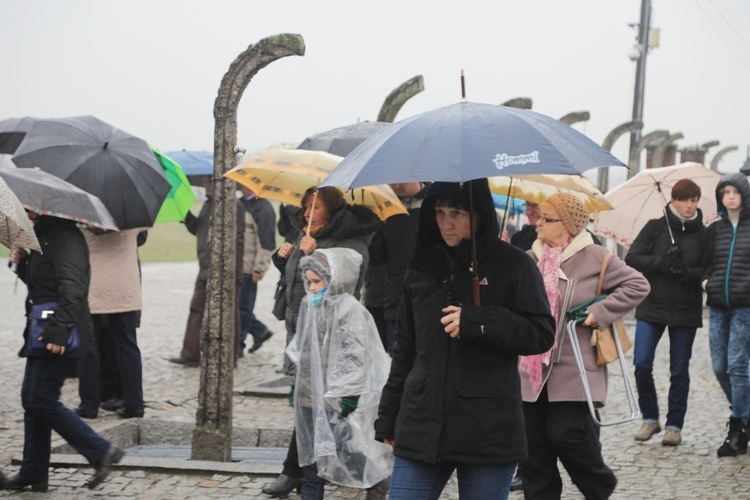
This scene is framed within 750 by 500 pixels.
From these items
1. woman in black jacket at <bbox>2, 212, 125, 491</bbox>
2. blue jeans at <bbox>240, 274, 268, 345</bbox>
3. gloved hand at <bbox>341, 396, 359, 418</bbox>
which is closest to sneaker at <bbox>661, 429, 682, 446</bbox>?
gloved hand at <bbox>341, 396, 359, 418</bbox>

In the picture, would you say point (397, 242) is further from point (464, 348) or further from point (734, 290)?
point (464, 348)

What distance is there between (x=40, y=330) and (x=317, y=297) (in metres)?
1.61

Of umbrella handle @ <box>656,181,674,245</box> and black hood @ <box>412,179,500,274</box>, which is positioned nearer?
black hood @ <box>412,179,500,274</box>

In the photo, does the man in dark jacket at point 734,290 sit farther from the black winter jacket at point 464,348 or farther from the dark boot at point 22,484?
the dark boot at point 22,484

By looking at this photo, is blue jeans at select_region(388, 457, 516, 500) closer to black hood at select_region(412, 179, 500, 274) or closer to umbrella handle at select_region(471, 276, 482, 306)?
umbrella handle at select_region(471, 276, 482, 306)

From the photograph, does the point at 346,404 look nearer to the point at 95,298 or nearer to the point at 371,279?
the point at 371,279

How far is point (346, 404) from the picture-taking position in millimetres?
6336

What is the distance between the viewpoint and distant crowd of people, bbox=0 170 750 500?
4.32m

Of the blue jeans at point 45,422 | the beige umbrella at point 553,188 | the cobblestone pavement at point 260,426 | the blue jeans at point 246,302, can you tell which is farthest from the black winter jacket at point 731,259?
the blue jeans at point 246,302

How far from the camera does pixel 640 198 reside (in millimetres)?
9203

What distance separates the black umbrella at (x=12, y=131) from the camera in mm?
10906

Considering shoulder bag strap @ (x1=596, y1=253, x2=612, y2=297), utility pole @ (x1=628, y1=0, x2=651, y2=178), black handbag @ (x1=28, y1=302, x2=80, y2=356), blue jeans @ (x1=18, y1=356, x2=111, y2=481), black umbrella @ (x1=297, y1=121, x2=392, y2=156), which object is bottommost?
blue jeans @ (x1=18, y1=356, x2=111, y2=481)

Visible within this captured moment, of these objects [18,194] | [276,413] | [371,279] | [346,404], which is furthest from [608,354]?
[276,413]

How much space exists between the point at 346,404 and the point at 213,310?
1875 millimetres
